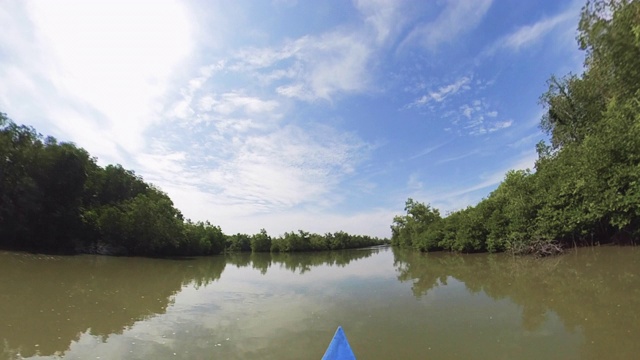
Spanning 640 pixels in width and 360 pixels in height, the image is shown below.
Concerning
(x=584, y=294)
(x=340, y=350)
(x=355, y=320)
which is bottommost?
(x=355, y=320)

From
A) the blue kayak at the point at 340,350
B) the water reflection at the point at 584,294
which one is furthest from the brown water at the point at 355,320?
the blue kayak at the point at 340,350

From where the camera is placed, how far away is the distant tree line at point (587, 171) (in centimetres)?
645

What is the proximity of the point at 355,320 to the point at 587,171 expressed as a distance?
54.4ft

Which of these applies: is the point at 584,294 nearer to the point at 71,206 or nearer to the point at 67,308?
the point at 67,308

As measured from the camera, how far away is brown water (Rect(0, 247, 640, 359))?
5.66 metres

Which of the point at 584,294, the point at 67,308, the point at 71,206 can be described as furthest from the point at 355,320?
the point at 71,206

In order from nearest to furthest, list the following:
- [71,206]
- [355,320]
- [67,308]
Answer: [355,320], [67,308], [71,206]

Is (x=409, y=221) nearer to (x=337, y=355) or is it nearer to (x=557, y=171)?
(x=557, y=171)

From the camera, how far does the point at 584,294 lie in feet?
28.2

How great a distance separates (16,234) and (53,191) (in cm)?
505

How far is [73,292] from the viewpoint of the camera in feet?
40.3

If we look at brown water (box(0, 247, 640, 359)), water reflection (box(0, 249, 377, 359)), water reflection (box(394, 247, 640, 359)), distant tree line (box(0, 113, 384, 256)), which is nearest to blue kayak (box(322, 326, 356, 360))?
brown water (box(0, 247, 640, 359))

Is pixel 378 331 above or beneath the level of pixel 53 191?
beneath

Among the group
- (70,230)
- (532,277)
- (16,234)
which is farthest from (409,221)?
(16,234)
